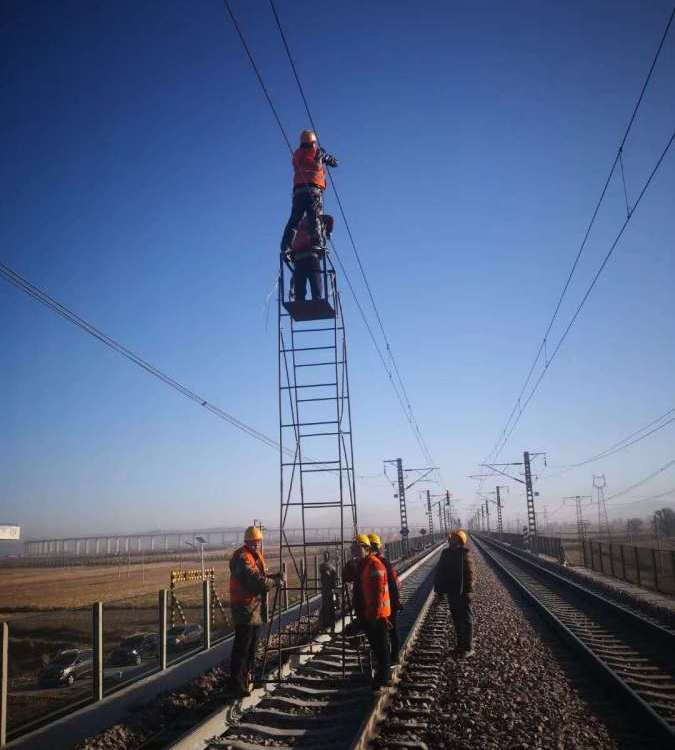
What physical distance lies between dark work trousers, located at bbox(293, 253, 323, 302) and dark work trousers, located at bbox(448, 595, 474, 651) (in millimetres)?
5654

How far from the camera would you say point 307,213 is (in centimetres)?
989

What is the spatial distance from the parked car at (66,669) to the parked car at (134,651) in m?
0.67

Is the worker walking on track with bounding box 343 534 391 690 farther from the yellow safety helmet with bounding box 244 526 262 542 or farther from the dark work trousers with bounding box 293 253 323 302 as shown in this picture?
the dark work trousers with bounding box 293 253 323 302

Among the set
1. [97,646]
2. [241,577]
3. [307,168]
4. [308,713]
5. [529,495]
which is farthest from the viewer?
[529,495]

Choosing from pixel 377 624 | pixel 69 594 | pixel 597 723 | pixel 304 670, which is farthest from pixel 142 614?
pixel 597 723

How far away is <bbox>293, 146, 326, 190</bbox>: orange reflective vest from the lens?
9797 mm

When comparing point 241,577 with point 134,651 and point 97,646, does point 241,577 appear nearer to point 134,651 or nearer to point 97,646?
point 97,646

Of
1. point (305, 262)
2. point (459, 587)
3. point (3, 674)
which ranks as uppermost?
point (305, 262)

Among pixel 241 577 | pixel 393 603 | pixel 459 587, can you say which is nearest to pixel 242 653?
pixel 241 577

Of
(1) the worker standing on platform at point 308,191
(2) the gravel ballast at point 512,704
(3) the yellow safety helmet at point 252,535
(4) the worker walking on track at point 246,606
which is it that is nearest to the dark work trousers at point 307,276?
(1) the worker standing on platform at point 308,191

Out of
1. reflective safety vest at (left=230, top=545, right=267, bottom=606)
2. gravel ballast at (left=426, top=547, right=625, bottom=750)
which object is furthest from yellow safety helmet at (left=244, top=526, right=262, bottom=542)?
gravel ballast at (left=426, top=547, right=625, bottom=750)

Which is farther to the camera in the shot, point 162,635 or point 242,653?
point 162,635

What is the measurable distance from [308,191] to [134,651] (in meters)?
11.4

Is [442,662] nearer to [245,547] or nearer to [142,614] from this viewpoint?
[245,547]
